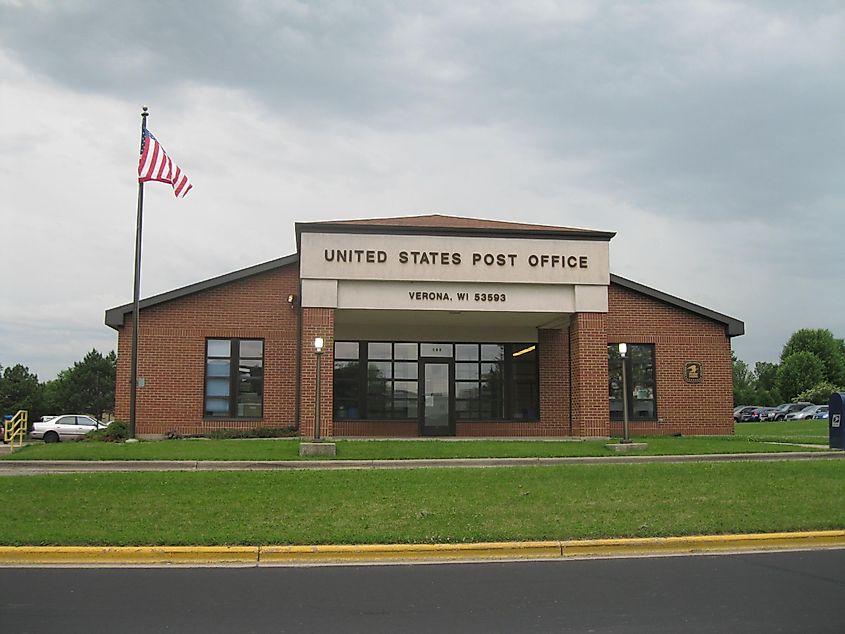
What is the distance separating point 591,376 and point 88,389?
73242 millimetres

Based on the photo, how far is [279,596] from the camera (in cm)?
778

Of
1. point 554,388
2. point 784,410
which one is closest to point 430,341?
point 554,388

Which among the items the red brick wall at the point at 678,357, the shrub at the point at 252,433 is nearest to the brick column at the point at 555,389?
the red brick wall at the point at 678,357

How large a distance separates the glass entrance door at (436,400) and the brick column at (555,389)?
291 cm

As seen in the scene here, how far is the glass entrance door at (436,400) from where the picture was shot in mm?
25688

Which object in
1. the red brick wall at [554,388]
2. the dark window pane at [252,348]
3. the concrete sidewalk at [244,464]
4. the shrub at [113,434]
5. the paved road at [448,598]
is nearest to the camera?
the paved road at [448,598]

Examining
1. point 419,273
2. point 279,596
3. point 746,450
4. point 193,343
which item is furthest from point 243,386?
point 279,596

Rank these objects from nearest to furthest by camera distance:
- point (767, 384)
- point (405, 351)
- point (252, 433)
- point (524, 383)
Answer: point (252, 433) < point (405, 351) < point (524, 383) < point (767, 384)

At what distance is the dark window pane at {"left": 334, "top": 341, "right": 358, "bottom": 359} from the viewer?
1024 inches

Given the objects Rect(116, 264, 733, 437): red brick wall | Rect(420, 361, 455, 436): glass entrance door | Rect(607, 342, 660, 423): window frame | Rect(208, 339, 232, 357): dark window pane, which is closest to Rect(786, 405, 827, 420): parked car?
Rect(116, 264, 733, 437): red brick wall

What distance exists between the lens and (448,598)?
7750 millimetres

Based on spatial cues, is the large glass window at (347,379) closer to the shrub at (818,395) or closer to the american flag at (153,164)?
the american flag at (153,164)

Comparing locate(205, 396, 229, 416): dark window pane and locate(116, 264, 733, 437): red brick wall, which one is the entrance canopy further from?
locate(205, 396, 229, 416): dark window pane

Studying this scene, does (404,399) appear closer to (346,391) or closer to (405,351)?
(405,351)
